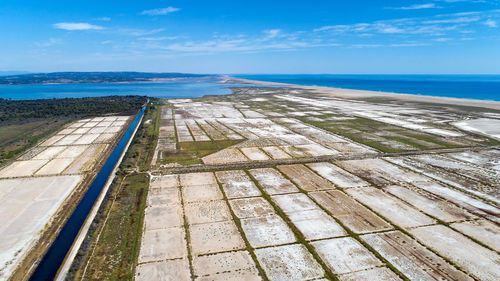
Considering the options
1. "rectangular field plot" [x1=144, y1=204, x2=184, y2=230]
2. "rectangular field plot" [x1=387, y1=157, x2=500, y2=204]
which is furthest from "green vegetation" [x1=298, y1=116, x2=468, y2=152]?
"rectangular field plot" [x1=144, y1=204, x2=184, y2=230]

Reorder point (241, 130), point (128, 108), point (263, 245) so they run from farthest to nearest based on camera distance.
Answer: point (128, 108)
point (241, 130)
point (263, 245)

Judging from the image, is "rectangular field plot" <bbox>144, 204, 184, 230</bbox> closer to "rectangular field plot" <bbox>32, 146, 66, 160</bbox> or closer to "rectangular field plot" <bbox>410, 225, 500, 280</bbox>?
"rectangular field plot" <bbox>410, 225, 500, 280</bbox>

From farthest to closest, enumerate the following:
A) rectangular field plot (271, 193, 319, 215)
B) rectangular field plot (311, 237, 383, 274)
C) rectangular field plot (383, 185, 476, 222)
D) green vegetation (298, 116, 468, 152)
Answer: green vegetation (298, 116, 468, 152) → rectangular field plot (271, 193, 319, 215) → rectangular field plot (383, 185, 476, 222) → rectangular field plot (311, 237, 383, 274)

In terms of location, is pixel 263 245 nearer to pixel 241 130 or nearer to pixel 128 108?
pixel 241 130

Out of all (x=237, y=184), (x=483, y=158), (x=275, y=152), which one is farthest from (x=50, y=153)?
(x=483, y=158)

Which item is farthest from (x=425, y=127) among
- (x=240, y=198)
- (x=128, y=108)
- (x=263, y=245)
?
(x=128, y=108)

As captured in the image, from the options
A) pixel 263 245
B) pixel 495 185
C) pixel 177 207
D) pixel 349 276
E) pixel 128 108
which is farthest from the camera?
pixel 128 108
